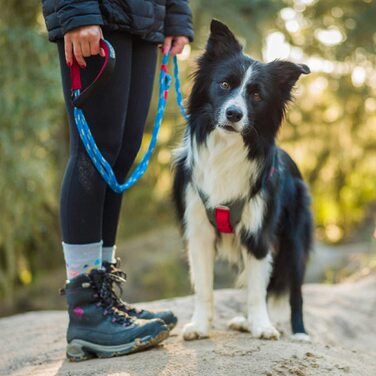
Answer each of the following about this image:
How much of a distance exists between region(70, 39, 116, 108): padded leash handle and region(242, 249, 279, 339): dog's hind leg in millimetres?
1120

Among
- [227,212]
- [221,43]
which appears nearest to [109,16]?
[221,43]

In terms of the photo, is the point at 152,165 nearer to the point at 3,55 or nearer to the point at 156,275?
the point at 156,275

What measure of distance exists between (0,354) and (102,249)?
853mm

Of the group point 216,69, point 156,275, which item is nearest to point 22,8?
point 156,275

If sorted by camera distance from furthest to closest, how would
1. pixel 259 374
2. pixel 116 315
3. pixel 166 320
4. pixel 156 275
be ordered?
pixel 156 275, pixel 166 320, pixel 116 315, pixel 259 374

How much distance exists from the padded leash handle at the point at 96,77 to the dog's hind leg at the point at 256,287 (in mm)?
1120

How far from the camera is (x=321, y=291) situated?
491 centimetres

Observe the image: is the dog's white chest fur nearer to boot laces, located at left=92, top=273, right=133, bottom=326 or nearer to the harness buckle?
the harness buckle

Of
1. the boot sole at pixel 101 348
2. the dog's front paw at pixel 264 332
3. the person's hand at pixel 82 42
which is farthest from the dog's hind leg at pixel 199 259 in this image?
the person's hand at pixel 82 42

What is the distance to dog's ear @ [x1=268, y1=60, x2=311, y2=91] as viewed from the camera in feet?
9.27

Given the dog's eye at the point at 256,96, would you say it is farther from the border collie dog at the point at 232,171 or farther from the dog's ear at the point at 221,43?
the dog's ear at the point at 221,43

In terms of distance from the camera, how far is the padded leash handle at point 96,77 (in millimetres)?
→ 2188

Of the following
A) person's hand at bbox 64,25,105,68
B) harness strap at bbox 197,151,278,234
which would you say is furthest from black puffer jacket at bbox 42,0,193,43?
harness strap at bbox 197,151,278,234

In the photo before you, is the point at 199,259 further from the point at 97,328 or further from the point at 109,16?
the point at 109,16
